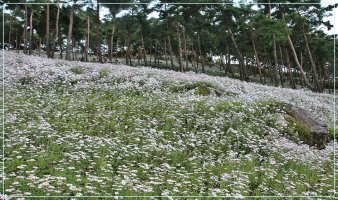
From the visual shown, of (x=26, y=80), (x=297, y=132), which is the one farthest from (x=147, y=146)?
(x=26, y=80)

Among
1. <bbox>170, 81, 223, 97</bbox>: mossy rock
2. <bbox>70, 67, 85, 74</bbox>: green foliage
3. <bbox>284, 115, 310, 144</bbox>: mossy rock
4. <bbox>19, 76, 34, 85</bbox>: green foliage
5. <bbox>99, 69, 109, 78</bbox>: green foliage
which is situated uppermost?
<bbox>70, 67, 85, 74</bbox>: green foliage

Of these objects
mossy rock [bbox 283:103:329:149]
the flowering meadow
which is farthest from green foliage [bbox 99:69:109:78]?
mossy rock [bbox 283:103:329:149]

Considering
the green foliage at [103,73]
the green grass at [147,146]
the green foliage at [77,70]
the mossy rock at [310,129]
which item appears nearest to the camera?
the green grass at [147,146]

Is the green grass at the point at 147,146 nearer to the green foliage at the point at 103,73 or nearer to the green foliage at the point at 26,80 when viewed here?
the green foliage at the point at 26,80

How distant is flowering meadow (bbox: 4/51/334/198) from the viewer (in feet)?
22.9

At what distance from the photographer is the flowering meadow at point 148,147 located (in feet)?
22.9

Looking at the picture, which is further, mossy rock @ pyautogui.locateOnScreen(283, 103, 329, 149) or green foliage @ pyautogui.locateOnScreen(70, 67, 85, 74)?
green foliage @ pyautogui.locateOnScreen(70, 67, 85, 74)

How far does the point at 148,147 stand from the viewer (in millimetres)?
9227

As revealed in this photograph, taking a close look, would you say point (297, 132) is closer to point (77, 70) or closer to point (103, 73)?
point (103, 73)

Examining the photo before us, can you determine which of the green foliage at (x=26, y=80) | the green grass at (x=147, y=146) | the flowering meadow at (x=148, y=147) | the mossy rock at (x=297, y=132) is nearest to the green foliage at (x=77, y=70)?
the green foliage at (x=26, y=80)

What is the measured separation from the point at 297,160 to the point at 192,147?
125 inches

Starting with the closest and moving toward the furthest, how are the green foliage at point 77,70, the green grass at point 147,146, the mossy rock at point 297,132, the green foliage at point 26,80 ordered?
the green grass at point 147,146
the mossy rock at point 297,132
the green foliage at point 26,80
the green foliage at point 77,70

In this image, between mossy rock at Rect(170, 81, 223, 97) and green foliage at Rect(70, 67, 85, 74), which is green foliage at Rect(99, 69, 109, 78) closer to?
green foliage at Rect(70, 67, 85, 74)

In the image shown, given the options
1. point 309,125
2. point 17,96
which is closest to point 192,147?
point 309,125
